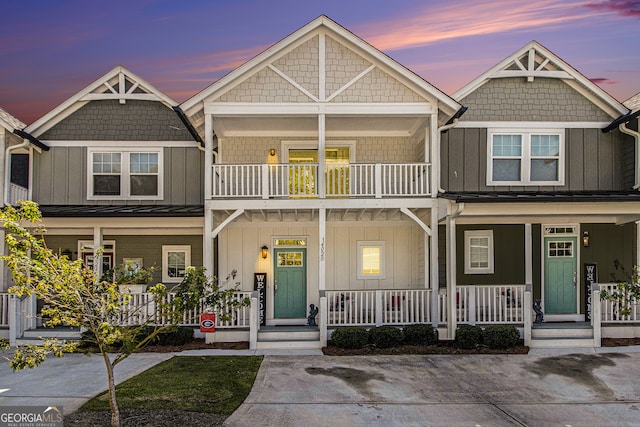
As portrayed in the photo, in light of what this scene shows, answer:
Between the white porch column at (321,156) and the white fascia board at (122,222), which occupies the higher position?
the white porch column at (321,156)

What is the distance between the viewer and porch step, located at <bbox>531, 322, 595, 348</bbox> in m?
12.5

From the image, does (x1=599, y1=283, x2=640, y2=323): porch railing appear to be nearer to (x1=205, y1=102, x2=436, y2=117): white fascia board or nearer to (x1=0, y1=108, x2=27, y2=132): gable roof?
(x1=205, y1=102, x2=436, y2=117): white fascia board

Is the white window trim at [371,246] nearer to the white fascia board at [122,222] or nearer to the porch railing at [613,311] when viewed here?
the white fascia board at [122,222]

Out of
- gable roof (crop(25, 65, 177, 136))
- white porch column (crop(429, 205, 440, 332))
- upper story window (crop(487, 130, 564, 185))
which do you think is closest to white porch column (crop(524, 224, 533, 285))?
upper story window (crop(487, 130, 564, 185))

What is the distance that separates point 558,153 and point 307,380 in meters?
10.6

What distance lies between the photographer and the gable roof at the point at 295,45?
42.3 feet

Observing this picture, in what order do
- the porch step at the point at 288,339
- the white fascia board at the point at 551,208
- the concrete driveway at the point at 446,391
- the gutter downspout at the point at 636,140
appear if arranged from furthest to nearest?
the gutter downspout at the point at 636,140 → the porch step at the point at 288,339 → the white fascia board at the point at 551,208 → the concrete driveway at the point at 446,391

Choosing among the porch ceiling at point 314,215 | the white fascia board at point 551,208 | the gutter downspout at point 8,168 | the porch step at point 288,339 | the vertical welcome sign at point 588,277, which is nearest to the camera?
the white fascia board at point 551,208

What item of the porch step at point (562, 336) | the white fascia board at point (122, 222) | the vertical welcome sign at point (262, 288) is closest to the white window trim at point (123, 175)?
the white fascia board at point (122, 222)

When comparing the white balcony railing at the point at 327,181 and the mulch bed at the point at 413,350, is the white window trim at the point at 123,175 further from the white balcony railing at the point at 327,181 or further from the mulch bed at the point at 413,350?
the mulch bed at the point at 413,350

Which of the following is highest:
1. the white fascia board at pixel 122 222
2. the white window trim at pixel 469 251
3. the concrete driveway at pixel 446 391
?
the white fascia board at pixel 122 222

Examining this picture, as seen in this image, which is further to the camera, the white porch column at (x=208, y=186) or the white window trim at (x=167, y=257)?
the white window trim at (x=167, y=257)

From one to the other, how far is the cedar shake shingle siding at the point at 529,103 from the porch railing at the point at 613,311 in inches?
207

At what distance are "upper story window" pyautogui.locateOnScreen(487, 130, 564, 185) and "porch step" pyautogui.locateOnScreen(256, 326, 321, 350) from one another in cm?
706
